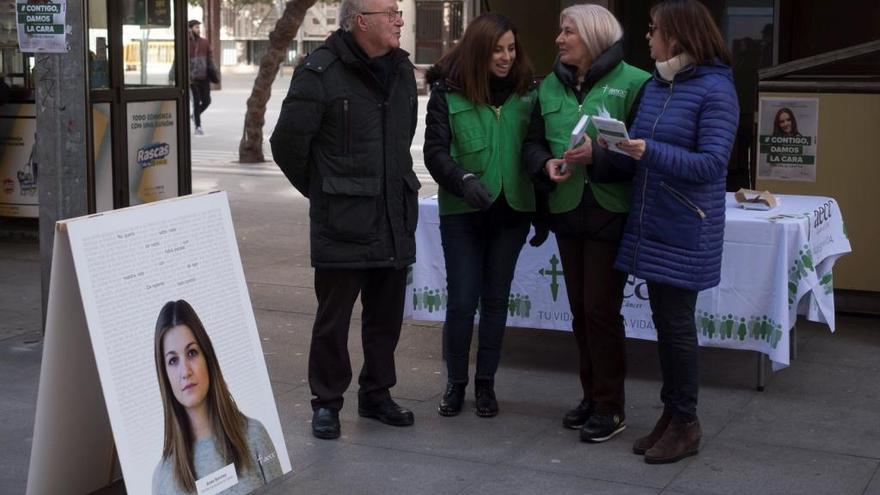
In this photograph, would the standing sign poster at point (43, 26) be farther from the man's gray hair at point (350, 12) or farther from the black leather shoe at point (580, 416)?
the black leather shoe at point (580, 416)

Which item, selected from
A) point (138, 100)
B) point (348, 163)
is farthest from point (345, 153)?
point (138, 100)

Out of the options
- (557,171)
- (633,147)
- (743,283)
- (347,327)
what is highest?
(633,147)

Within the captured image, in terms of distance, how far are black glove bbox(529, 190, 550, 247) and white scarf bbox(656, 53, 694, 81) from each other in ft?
2.55

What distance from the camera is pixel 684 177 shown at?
4.67 m

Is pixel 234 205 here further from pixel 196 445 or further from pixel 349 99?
pixel 196 445

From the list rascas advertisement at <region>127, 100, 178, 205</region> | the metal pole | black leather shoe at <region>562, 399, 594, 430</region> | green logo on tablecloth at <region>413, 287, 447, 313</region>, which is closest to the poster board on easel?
black leather shoe at <region>562, 399, 594, 430</region>

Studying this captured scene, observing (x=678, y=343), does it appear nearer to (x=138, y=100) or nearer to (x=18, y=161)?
(x=138, y=100)

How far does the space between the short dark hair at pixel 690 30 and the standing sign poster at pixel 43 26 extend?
295cm

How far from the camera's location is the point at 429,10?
3425 centimetres

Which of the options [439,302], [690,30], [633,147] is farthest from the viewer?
[439,302]

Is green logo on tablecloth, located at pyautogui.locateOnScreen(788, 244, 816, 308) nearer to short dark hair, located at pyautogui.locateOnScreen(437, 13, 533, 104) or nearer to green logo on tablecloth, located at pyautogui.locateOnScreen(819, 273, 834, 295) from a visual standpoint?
green logo on tablecloth, located at pyautogui.locateOnScreen(819, 273, 834, 295)

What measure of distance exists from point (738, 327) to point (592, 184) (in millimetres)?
1251

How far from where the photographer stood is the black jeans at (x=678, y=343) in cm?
489

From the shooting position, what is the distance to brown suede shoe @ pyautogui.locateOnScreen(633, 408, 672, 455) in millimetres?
5051
